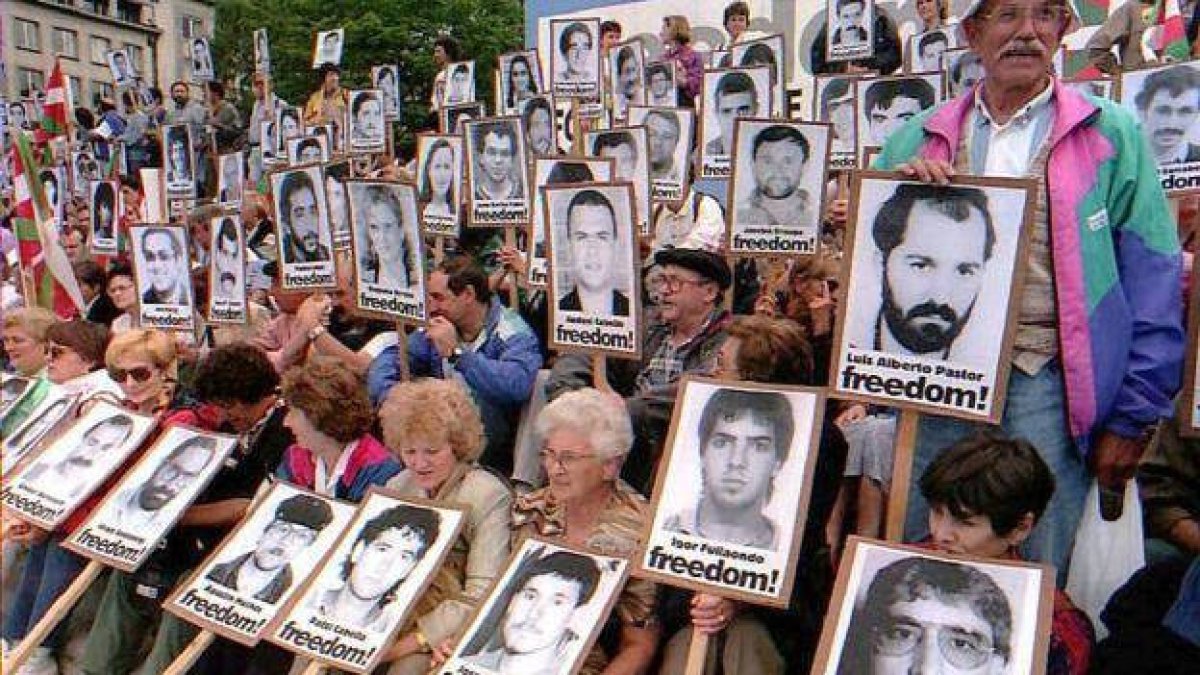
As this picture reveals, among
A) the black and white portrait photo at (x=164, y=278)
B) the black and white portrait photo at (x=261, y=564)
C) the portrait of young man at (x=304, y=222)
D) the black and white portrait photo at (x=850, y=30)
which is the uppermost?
the black and white portrait photo at (x=850, y=30)

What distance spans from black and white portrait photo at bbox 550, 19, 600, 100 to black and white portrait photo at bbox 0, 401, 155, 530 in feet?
17.8

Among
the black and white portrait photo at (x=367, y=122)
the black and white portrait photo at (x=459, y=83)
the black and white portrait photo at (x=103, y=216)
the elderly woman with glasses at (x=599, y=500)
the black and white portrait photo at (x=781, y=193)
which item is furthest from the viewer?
the black and white portrait photo at (x=459, y=83)

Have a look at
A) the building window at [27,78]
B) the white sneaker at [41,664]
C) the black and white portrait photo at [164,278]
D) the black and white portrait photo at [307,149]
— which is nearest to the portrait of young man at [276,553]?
the white sneaker at [41,664]

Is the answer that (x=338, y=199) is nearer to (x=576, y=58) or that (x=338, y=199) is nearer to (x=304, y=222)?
(x=304, y=222)

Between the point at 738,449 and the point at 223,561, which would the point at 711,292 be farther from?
the point at 223,561

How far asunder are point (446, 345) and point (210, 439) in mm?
909

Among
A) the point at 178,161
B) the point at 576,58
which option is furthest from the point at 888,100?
the point at 178,161

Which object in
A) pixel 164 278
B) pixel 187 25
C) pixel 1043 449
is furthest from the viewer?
pixel 187 25

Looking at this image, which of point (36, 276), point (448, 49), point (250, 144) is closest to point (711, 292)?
point (36, 276)

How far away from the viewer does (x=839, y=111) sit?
688 centimetres

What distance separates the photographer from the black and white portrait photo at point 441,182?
679 centimetres

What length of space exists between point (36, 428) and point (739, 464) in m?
2.96

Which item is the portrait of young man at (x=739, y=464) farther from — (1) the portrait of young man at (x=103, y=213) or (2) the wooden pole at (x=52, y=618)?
(1) the portrait of young man at (x=103, y=213)

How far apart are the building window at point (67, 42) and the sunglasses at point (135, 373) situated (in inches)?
2115
